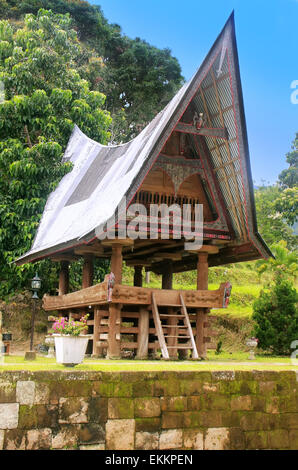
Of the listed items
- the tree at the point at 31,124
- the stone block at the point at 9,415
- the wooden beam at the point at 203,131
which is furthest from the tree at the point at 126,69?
the stone block at the point at 9,415

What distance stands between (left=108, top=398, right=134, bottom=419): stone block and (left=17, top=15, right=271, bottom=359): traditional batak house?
203 inches

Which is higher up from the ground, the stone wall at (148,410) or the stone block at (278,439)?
the stone wall at (148,410)

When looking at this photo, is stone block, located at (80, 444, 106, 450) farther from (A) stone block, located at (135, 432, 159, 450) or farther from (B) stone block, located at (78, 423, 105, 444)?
(A) stone block, located at (135, 432, 159, 450)

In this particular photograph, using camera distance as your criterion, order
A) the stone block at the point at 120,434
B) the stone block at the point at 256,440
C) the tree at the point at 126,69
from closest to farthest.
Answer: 1. the stone block at the point at 120,434
2. the stone block at the point at 256,440
3. the tree at the point at 126,69

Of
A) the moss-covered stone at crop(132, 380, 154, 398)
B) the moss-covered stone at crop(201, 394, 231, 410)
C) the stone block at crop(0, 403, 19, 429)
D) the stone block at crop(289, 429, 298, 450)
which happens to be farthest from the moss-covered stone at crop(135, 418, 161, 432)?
the stone block at crop(289, 429, 298, 450)

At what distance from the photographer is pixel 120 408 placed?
26.8 feet

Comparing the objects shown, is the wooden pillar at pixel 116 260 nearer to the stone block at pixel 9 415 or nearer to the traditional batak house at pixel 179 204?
the traditional batak house at pixel 179 204

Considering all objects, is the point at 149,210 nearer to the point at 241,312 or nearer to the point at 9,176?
the point at 9,176

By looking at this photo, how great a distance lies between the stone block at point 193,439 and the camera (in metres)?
8.45

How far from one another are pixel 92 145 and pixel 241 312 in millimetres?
10444

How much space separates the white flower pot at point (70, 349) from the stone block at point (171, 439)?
5.71 feet

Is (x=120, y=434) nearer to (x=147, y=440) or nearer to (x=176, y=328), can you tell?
(x=147, y=440)

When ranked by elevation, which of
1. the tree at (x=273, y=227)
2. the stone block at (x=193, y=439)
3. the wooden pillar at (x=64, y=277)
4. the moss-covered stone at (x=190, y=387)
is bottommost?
the stone block at (x=193, y=439)

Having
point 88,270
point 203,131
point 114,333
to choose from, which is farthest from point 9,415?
point 88,270
